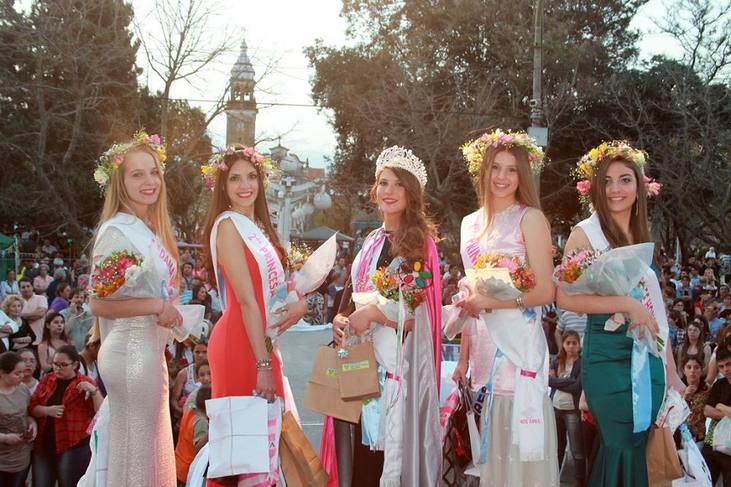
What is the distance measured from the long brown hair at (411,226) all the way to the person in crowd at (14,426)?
306cm

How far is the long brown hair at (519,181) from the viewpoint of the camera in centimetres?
372

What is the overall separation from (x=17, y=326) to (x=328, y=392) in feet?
20.1

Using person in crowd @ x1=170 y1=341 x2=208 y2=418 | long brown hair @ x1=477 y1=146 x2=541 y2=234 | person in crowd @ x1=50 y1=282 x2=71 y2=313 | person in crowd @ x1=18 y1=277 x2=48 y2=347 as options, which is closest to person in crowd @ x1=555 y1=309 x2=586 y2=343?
person in crowd @ x1=170 y1=341 x2=208 y2=418

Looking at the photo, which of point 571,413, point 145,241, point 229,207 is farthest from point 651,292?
point 571,413

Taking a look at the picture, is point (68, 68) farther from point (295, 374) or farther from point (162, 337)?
point (162, 337)

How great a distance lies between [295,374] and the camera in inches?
332

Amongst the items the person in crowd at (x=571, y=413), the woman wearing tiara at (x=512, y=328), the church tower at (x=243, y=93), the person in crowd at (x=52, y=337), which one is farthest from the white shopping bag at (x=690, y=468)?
the church tower at (x=243, y=93)

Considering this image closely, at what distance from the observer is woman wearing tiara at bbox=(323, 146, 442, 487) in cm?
376

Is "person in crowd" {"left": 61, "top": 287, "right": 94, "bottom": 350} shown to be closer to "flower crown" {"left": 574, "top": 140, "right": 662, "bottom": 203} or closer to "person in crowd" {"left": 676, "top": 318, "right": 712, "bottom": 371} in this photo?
"flower crown" {"left": 574, "top": 140, "right": 662, "bottom": 203}

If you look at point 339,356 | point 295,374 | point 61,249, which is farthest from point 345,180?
point 339,356

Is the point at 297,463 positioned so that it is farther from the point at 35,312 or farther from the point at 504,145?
the point at 35,312

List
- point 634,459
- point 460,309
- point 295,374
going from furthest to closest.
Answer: point 295,374, point 460,309, point 634,459

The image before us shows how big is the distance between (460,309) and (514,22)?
20616 millimetres

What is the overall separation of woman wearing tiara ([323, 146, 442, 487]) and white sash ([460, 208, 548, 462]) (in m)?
0.46
